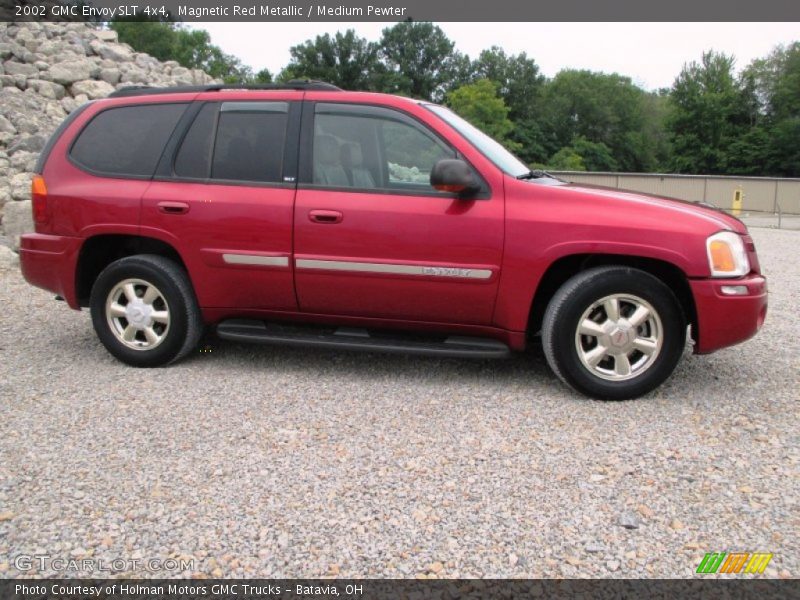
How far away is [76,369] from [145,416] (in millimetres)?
1219

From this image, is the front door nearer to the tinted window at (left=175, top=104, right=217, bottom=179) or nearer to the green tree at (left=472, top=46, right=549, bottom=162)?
the tinted window at (left=175, top=104, right=217, bottom=179)

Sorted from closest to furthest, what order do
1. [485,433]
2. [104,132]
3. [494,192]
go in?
[485,433]
[494,192]
[104,132]

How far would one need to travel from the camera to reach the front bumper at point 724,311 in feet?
12.7

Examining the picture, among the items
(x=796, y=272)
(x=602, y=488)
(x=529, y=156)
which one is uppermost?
(x=529, y=156)

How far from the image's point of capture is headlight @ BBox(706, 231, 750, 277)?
3.88m

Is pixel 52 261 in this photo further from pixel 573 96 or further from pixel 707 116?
pixel 573 96

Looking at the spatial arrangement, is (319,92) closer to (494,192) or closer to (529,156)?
(494,192)

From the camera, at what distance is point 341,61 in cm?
7025

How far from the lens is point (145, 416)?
12.5ft

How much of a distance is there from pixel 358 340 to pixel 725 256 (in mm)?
2248

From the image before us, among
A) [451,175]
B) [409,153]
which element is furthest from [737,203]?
[451,175]

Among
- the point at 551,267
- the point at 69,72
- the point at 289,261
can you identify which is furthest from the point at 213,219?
the point at 69,72

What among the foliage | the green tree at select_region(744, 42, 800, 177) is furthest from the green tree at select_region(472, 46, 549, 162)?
the green tree at select_region(744, 42, 800, 177)

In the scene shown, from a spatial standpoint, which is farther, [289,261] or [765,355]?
[765,355]
